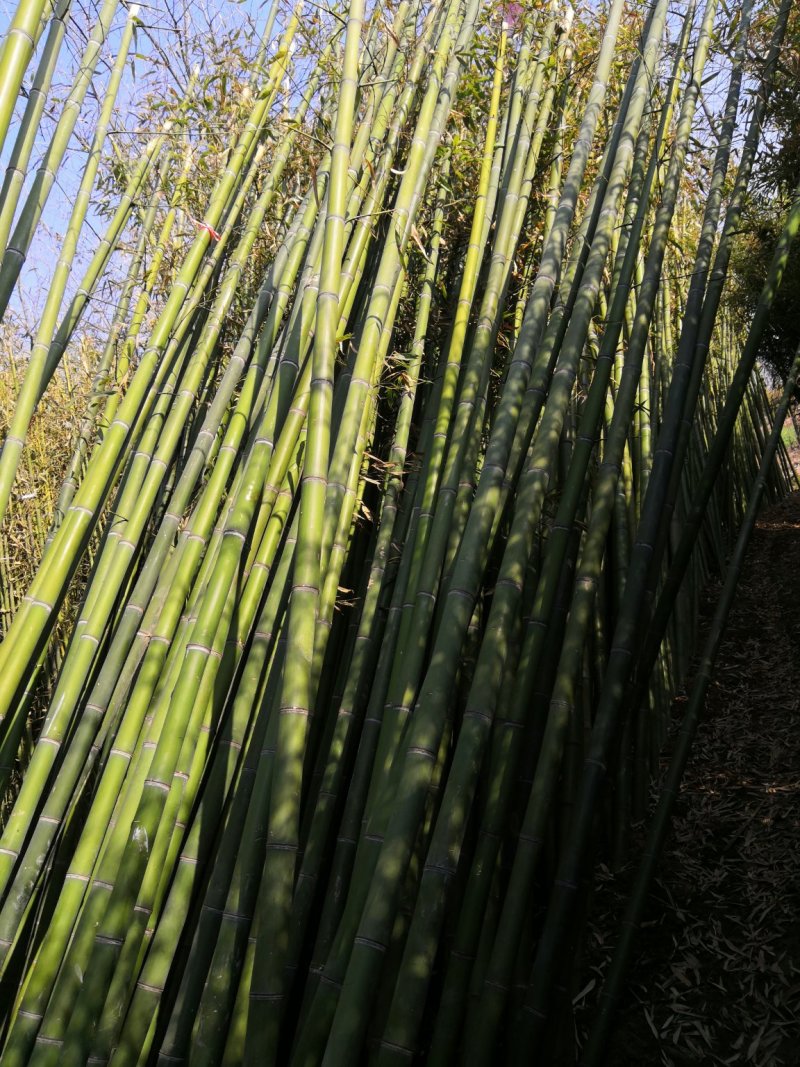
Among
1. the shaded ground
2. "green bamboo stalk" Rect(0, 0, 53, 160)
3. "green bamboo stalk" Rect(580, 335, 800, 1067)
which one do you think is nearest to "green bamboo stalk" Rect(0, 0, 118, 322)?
"green bamboo stalk" Rect(0, 0, 53, 160)

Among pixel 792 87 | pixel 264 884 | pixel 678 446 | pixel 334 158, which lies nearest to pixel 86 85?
pixel 334 158

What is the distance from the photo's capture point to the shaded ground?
5.56 feet

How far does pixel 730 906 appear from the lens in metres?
1.99

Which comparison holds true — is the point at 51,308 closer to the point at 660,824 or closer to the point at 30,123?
the point at 30,123

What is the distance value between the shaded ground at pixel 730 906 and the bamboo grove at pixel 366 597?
0.56ft

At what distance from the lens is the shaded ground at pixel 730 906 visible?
169cm

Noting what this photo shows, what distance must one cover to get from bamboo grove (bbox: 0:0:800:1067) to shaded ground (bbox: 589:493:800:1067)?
0.56 feet

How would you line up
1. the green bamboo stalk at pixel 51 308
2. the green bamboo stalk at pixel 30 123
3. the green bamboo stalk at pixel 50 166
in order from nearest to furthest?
the green bamboo stalk at pixel 30 123 < the green bamboo stalk at pixel 50 166 < the green bamboo stalk at pixel 51 308

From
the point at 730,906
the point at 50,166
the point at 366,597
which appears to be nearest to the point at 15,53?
the point at 50,166

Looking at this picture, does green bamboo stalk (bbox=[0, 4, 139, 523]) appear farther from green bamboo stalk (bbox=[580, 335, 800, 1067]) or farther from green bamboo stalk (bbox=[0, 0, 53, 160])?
green bamboo stalk (bbox=[580, 335, 800, 1067])

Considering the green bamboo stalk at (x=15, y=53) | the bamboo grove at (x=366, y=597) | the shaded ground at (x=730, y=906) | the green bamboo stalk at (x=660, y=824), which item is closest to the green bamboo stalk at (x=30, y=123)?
the bamboo grove at (x=366, y=597)

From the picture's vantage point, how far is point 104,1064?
1.43m

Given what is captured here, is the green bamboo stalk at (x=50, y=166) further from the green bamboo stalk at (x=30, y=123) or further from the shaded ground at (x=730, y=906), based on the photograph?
the shaded ground at (x=730, y=906)

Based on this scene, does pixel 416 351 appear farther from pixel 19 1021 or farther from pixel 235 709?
pixel 19 1021
